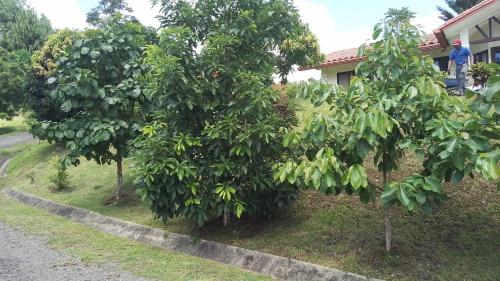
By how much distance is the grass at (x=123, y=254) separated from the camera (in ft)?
18.2

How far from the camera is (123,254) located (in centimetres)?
645

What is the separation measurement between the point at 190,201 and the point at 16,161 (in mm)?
13731

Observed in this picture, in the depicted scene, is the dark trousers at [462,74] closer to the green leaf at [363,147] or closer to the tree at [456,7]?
the green leaf at [363,147]

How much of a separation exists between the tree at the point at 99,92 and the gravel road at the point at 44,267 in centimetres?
240

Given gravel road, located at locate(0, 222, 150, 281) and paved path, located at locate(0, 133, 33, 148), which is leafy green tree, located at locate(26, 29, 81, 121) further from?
gravel road, located at locate(0, 222, 150, 281)

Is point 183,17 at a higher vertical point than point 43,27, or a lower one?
lower

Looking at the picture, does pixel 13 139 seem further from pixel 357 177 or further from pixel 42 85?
pixel 357 177

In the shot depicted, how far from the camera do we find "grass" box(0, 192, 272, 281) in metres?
5.54

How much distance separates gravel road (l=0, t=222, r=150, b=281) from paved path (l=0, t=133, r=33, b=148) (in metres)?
18.1

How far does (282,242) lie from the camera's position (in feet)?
20.1

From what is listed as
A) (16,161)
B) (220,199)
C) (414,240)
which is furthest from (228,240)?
(16,161)

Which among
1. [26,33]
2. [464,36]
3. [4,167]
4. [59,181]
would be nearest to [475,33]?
[464,36]

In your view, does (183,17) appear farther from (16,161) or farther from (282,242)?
(16,161)

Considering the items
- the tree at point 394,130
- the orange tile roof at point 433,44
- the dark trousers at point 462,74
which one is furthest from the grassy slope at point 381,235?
the orange tile roof at point 433,44
